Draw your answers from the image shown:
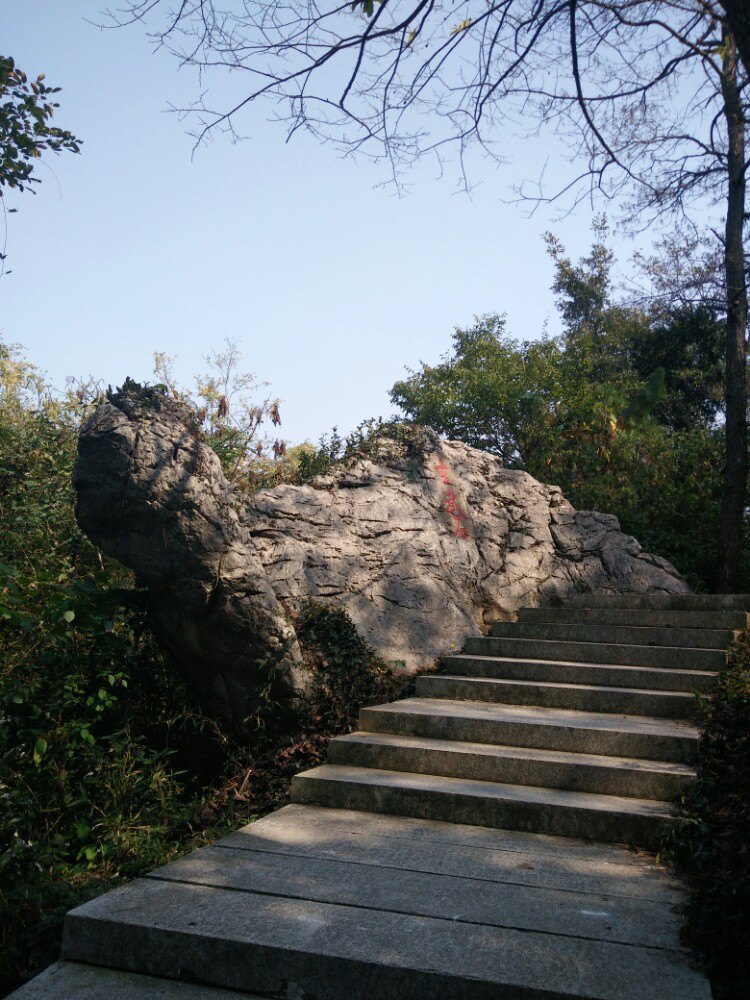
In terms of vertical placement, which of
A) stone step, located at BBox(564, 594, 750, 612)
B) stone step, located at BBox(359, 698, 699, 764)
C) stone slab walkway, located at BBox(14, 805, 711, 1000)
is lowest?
stone slab walkway, located at BBox(14, 805, 711, 1000)

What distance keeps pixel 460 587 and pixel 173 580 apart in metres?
3.24

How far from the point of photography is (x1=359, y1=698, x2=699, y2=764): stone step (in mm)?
4668

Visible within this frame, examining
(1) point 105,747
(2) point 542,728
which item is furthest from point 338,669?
(1) point 105,747

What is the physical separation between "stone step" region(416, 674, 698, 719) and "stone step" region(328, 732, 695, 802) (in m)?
0.82

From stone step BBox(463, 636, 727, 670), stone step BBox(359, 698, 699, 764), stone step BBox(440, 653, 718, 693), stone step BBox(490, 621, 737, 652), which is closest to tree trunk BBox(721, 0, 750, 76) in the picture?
stone step BBox(359, 698, 699, 764)

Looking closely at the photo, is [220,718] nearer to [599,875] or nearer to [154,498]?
[154,498]

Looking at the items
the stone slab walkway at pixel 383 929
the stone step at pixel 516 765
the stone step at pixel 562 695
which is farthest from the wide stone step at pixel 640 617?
the stone slab walkway at pixel 383 929

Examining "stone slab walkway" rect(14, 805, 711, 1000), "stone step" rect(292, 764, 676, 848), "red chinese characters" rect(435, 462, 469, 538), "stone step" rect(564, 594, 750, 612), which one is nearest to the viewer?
"stone slab walkway" rect(14, 805, 711, 1000)

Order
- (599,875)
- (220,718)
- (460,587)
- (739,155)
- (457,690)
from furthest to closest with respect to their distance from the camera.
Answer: (739,155), (460,587), (457,690), (220,718), (599,875)

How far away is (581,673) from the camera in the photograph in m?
6.11

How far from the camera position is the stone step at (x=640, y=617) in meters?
6.84

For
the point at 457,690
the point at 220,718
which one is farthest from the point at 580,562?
the point at 220,718

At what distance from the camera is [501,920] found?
2988mm

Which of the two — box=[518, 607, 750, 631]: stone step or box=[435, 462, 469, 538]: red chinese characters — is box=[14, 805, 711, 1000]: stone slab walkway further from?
box=[435, 462, 469, 538]: red chinese characters
